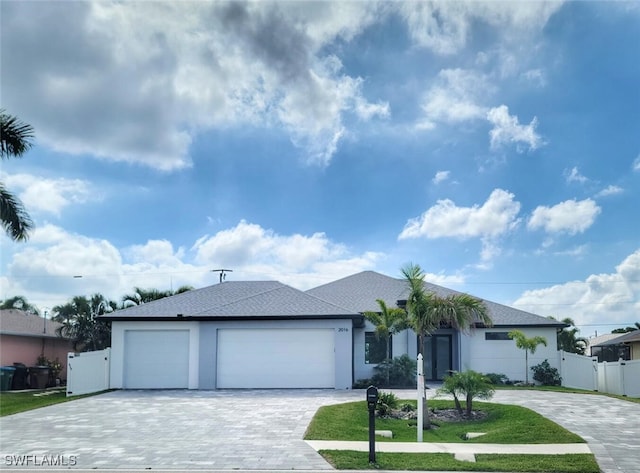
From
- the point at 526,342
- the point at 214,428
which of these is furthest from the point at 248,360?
the point at 526,342

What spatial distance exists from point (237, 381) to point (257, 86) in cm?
1060

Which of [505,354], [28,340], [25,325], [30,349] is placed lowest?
[30,349]

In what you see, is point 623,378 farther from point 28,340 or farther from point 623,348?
point 28,340

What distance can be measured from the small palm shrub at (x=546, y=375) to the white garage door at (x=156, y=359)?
13.9 m

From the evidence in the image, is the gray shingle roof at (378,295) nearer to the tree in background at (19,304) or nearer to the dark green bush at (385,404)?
the dark green bush at (385,404)

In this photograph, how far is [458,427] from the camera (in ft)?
46.0

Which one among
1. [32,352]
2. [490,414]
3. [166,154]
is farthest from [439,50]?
[32,352]

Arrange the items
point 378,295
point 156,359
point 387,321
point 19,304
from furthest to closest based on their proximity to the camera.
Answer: point 19,304
point 378,295
point 387,321
point 156,359

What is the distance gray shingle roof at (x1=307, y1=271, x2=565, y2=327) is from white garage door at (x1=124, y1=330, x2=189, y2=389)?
7391 mm

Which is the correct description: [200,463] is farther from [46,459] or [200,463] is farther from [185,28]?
[185,28]

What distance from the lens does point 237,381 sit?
71.6 feet

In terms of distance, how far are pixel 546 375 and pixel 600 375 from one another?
1988 millimetres

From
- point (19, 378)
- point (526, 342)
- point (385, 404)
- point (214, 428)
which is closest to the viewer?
point (214, 428)

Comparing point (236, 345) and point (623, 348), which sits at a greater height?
point (236, 345)
